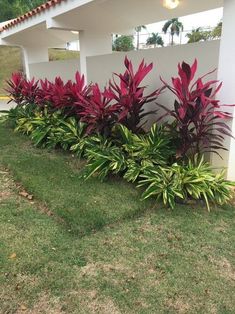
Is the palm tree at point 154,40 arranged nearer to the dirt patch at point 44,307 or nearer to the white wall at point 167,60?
the white wall at point 167,60

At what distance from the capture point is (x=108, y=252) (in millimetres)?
2852

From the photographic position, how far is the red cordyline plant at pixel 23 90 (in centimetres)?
781

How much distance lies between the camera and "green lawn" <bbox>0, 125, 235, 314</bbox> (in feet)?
7.48

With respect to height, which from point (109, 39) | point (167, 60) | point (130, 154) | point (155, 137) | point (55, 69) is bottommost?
point (130, 154)

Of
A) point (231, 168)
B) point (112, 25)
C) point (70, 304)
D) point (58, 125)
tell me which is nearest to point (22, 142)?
point (58, 125)

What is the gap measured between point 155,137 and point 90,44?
4.38m

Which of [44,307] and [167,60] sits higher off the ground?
[167,60]

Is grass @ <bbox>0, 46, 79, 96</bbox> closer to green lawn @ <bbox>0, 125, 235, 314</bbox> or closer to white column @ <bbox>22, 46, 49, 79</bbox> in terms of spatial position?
white column @ <bbox>22, 46, 49, 79</bbox>

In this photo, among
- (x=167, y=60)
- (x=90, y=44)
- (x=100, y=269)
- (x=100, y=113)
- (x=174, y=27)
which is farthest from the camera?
(x=174, y=27)

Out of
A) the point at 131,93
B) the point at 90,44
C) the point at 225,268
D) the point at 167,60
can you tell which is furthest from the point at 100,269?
the point at 90,44

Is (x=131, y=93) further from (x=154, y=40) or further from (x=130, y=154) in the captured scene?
(x=154, y=40)

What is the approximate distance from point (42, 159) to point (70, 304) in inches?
135

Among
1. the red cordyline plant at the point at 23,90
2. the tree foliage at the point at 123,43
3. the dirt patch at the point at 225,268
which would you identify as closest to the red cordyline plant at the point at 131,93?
the dirt patch at the point at 225,268

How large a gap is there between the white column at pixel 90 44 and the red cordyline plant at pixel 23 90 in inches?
54.1
